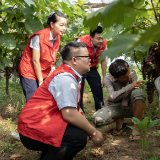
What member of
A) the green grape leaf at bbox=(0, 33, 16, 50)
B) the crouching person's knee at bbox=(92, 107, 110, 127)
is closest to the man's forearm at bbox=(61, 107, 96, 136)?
the crouching person's knee at bbox=(92, 107, 110, 127)

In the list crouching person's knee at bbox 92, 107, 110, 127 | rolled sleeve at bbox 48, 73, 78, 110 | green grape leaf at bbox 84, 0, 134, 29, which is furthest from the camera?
crouching person's knee at bbox 92, 107, 110, 127

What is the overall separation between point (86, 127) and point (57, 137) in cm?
28

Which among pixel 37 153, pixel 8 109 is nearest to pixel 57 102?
pixel 37 153

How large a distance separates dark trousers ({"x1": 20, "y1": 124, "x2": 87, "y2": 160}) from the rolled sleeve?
0.29 m

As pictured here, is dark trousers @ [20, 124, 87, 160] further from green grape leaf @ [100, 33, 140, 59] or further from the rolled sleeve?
green grape leaf @ [100, 33, 140, 59]

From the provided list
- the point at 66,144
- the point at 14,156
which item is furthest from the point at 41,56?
the point at 66,144

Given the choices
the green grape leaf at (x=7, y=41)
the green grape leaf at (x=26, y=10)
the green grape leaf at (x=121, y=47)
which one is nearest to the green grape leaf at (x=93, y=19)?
the green grape leaf at (x=121, y=47)

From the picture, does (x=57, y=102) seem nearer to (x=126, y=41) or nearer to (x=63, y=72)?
(x=63, y=72)

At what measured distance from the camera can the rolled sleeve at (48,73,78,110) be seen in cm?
152

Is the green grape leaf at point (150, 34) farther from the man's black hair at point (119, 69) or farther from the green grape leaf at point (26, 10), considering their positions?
the green grape leaf at point (26, 10)

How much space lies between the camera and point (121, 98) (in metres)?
2.58

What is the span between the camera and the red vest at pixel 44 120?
61.6 inches

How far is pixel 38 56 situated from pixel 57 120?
4.36 ft

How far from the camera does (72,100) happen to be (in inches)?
60.8
